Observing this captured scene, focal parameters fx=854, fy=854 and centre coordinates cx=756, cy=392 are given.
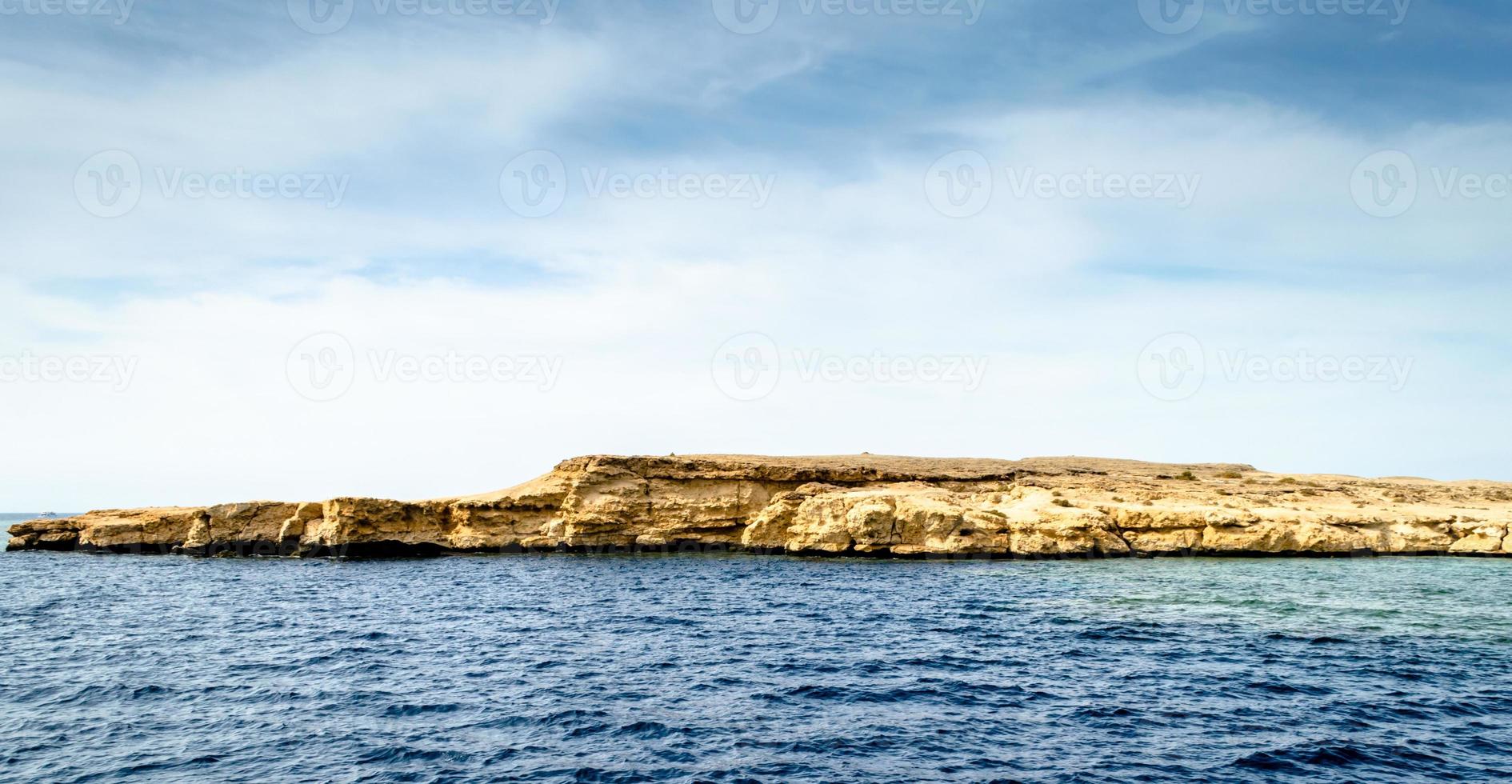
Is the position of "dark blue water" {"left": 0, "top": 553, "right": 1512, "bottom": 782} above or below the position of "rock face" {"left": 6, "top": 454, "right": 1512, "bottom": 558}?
below

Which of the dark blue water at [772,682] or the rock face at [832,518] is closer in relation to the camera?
the dark blue water at [772,682]

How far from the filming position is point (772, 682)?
23.0 m

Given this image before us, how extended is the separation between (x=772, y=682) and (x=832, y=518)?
3739cm

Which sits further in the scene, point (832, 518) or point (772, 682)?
point (832, 518)

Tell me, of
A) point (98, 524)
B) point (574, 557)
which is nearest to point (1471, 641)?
point (574, 557)

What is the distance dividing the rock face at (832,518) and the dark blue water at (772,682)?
13631 mm

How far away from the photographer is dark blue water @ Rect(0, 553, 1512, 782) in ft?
55.0

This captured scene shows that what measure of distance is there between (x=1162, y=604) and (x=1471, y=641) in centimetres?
985

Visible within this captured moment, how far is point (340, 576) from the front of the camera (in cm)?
5034

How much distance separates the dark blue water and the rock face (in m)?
13.6

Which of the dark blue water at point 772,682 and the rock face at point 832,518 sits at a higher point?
the rock face at point 832,518

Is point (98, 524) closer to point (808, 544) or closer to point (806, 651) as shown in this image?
point (808, 544)

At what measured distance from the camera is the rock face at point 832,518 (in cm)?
5666

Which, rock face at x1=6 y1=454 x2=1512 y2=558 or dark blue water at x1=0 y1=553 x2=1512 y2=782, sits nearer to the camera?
dark blue water at x1=0 y1=553 x2=1512 y2=782
